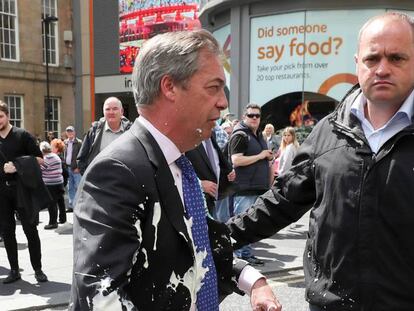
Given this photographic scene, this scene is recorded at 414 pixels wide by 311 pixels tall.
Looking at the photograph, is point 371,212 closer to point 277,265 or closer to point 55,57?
point 277,265

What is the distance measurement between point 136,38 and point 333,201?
2390cm

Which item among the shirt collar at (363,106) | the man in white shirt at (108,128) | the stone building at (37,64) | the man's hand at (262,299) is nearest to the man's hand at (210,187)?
the man in white shirt at (108,128)

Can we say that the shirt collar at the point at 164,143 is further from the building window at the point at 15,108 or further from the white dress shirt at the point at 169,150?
the building window at the point at 15,108

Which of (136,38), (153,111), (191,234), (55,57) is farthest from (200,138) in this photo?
(55,57)

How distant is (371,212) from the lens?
184cm

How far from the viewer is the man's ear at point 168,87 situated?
4.82 ft

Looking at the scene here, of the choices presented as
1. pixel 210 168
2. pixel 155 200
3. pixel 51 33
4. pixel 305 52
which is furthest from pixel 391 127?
pixel 51 33

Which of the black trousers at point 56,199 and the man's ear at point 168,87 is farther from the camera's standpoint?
the black trousers at point 56,199

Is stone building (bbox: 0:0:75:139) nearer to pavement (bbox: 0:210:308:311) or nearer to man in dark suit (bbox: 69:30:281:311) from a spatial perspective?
pavement (bbox: 0:210:308:311)

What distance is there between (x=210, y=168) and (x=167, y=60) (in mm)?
3156

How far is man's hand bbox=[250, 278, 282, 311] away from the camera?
5.73 ft

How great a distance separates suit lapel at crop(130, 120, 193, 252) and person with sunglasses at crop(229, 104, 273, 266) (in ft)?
15.3

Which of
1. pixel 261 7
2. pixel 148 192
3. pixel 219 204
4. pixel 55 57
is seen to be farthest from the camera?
pixel 55 57

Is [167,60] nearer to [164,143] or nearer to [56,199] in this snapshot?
[164,143]
